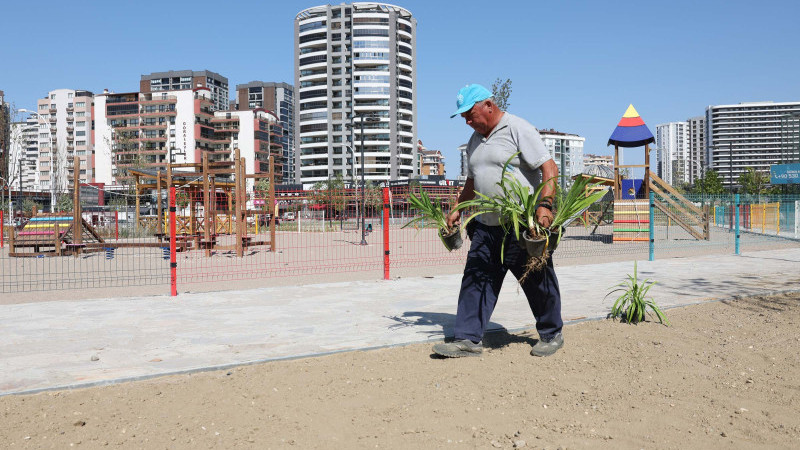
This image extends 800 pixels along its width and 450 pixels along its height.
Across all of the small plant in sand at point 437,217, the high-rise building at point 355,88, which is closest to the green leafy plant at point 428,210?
the small plant in sand at point 437,217

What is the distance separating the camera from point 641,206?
19.5 m

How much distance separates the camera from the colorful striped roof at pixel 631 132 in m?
21.0

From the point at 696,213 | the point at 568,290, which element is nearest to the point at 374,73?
A: the point at 696,213

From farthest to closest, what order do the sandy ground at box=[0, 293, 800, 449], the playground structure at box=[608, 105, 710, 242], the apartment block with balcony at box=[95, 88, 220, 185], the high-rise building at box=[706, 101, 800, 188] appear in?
the high-rise building at box=[706, 101, 800, 188]
the apartment block with balcony at box=[95, 88, 220, 185]
the playground structure at box=[608, 105, 710, 242]
the sandy ground at box=[0, 293, 800, 449]

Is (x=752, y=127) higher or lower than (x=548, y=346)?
higher

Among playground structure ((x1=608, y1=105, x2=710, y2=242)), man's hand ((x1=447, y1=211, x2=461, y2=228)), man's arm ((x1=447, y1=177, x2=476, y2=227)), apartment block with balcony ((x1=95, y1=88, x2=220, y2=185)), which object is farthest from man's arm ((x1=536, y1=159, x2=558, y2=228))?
apartment block with balcony ((x1=95, y1=88, x2=220, y2=185))

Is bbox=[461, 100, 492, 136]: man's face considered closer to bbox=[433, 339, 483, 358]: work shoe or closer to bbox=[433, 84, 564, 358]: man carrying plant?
bbox=[433, 84, 564, 358]: man carrying plant

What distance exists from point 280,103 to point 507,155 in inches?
6366

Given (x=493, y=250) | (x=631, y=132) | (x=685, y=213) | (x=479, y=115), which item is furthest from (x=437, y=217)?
(x=631, y=132)

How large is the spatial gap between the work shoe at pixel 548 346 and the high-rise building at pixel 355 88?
95.5m

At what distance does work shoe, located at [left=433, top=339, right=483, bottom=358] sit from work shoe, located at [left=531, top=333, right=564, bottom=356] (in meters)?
0.40

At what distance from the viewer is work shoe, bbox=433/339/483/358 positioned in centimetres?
429

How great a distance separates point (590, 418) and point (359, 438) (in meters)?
1.23

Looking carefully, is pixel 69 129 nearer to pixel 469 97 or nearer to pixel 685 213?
pixel 685 213
